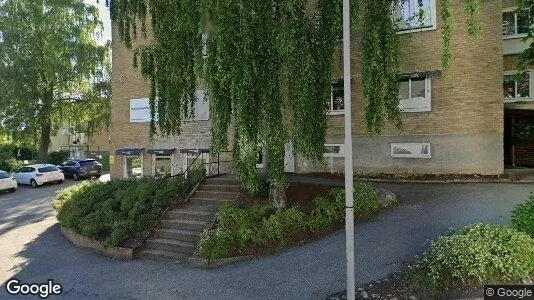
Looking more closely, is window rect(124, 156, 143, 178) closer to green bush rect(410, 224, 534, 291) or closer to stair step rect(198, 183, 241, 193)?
stair step rect(198, 183, 241, 193)

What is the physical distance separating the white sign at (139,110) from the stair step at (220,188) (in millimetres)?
7947

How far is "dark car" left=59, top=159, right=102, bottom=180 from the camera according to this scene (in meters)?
25.6

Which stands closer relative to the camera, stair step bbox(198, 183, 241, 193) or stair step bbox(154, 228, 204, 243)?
stair step bbox(154, 228, 204, 243)

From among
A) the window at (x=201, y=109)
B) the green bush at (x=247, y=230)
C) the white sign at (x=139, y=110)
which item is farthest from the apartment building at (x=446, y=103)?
the white sign at (x=139, y=110)

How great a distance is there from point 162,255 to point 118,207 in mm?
3174

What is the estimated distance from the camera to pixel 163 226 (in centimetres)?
930

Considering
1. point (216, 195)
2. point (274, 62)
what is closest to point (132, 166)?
point (216, 195)

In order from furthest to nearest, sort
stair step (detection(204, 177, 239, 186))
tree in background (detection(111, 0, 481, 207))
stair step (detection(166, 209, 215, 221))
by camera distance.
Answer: stair step (detection(204, 177, 239, 186))
stair step (detection(166, 209, 215, 221))
tree in background (detection(111, 0, 481, 207))

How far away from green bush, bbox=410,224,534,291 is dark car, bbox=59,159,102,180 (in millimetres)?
25168

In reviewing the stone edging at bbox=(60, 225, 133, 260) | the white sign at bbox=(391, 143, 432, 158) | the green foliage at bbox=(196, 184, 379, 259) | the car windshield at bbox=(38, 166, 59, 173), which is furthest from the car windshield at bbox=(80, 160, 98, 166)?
the white sign at bbox=(391, 143, 432, 158)

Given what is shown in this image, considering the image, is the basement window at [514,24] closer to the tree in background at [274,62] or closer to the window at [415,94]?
the window at [415,94]

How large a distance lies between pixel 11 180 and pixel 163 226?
17.0m

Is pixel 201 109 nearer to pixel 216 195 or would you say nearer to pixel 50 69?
pixel 216 195

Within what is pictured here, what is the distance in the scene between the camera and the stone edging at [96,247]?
850 centimetres
